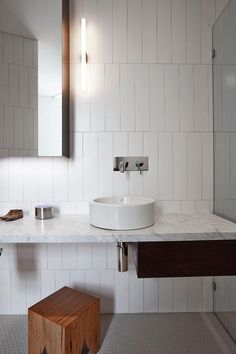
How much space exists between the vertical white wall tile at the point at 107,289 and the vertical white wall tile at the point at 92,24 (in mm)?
1489

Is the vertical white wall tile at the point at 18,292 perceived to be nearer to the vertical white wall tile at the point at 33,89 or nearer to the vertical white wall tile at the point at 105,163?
the vertical white wall tile at the point at 105,163

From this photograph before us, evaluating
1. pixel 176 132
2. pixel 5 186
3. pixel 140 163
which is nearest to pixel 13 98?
pixel 5 186

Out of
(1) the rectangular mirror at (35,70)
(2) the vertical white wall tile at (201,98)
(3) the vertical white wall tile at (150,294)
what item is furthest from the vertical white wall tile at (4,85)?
(3) the vertical white wall tile at (150,294)

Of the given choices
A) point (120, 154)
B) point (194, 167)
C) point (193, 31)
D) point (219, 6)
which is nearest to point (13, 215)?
point (120, 154)

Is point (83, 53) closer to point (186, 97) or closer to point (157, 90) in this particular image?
point (157, 90)

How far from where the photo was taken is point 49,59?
1366 millimetres

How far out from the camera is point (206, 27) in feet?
4.95

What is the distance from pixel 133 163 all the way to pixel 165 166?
0.23 metres

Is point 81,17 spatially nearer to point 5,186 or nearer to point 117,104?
point 117,104

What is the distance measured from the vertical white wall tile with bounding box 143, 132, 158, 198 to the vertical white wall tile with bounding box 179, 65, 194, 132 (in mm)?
219

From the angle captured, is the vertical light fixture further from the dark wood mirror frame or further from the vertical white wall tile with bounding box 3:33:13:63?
the vertical white wall tile with bounding box 3:33:13:63

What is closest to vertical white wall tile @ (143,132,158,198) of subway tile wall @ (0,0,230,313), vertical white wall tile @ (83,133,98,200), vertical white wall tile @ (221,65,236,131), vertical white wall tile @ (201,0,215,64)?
subway tile wall @ (0,0,230,313)

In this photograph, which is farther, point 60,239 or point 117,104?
point 117,104

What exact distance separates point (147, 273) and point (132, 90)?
1.15 m
